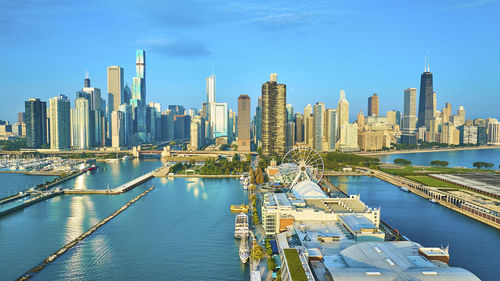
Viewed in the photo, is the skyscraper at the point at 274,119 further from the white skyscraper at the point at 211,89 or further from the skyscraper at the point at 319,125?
the white skyscraper at the point at 211,89

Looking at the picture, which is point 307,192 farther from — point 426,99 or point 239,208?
point 426,99

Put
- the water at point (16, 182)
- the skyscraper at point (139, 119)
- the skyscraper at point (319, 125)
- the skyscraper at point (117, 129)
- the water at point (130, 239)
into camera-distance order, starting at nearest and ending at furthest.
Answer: the water at point (130, 239) → the water at point (16, 182) → the skyscraper at point (319, 125) → the skyscraper at point (117, 129) → the skyscraper at point (139, 119)

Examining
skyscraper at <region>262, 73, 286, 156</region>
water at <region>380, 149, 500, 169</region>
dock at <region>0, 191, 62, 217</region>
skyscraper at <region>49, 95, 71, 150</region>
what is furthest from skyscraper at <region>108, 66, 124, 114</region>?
dock at <region>0, 191, 62, 217</region>

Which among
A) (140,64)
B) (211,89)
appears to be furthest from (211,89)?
(140,64)

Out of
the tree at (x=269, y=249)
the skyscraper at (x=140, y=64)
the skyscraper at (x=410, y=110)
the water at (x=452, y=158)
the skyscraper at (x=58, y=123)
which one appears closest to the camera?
the tree at (x=269, y=249)

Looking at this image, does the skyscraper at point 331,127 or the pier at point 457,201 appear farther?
the skyscraper at point 331,127

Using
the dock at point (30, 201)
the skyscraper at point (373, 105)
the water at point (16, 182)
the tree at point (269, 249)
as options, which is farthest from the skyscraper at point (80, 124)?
the skyscraper at point (373, 105)
